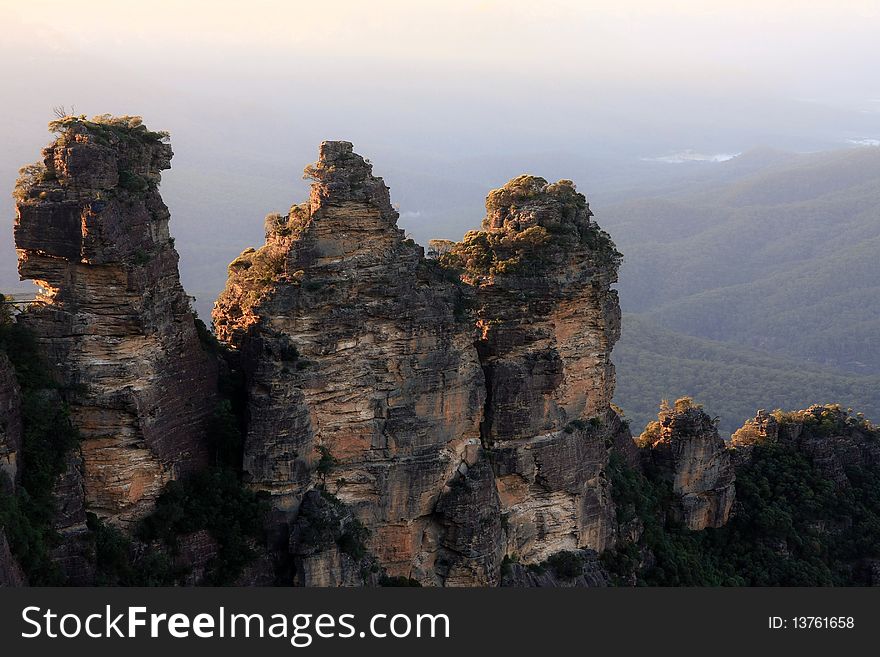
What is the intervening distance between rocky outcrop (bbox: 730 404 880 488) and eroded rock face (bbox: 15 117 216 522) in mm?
30938

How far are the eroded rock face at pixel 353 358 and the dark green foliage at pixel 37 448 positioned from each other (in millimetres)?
5658

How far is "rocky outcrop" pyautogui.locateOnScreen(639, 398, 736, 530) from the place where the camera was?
50344 millimetres

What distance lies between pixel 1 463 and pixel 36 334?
3.76 metres

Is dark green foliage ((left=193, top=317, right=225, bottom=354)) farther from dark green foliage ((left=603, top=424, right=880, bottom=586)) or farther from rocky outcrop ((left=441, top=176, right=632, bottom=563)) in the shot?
dark green foliage ((left=603, top=424, right=880, bottom=586))

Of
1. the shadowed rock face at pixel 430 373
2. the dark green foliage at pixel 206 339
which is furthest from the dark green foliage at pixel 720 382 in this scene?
the dark green foliage at pixel 206 339

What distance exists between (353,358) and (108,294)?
7.65m

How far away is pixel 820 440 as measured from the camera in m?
55.1

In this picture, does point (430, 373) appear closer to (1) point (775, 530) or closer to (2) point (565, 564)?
(2) point (565, 564)

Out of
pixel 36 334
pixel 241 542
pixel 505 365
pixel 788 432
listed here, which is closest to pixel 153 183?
pixel 36 334

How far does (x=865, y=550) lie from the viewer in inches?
2098

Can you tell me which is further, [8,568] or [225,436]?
[225,436]

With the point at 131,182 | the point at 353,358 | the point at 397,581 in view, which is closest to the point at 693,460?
the point at 397,581

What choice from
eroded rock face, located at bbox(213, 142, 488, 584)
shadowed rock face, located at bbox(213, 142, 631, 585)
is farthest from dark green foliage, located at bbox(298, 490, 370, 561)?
eroded rock face, located at bbox(213, 142, 488, 584)

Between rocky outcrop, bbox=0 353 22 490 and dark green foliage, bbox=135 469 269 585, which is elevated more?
rocky outcrop, bbox=0 353 22 490
